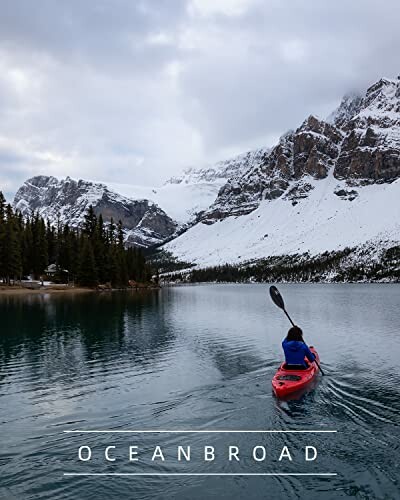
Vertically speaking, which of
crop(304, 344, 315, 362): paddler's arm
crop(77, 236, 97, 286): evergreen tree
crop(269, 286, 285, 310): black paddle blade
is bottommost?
crop(304, 344, 315, 362): paddler's arm

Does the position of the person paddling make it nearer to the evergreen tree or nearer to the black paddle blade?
the black paddle blade

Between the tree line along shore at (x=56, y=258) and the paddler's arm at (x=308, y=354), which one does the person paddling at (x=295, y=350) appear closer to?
the paddler's arm at (x=308, y=354)

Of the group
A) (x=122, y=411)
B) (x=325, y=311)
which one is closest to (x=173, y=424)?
(x=122, y=411)

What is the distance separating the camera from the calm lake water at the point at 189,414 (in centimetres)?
1427

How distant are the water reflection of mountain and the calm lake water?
0.21 meters

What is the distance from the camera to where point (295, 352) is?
25.1m

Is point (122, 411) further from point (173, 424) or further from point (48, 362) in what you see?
point (48, 362)

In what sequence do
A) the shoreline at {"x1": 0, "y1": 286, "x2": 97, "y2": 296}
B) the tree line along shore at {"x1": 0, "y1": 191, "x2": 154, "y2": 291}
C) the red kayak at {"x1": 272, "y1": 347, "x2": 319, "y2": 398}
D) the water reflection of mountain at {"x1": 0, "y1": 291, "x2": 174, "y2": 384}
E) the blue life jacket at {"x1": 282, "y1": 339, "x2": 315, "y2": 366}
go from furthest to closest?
the tree line along shore at {"x1": 0, "y1": 191, "x2": 154, "y2": 291}
the shoreline at {"x1": 0, "y1": 286, "x2": 97, "y2": 296}
the water reflection of mountain at {"x1": 0, "y1": 291, "x2": 174, "y2": 384}
the blue life jacket at {"x1": 282, "y1": 339, "x2": 315, "y2": 366}
the red kayak at {"x1": 272, "y1": 347, "x2": 319, "y2": 398}

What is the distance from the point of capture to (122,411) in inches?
844

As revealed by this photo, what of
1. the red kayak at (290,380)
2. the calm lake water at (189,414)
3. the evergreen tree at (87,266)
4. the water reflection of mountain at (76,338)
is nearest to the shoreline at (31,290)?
the evergreen tree at (87,266)

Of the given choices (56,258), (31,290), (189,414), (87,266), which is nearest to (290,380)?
(189,414)

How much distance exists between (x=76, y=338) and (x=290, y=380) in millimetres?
25773

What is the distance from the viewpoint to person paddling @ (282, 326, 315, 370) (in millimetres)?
24891

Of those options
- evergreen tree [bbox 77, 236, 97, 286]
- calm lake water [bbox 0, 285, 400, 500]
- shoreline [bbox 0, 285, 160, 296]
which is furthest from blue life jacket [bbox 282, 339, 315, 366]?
evergreen tree [bbox 77, 236, 97, 286]
